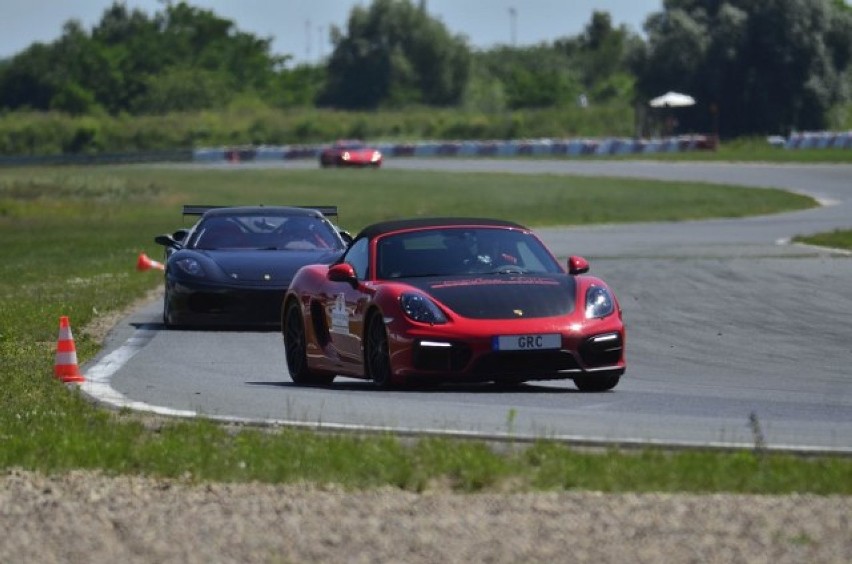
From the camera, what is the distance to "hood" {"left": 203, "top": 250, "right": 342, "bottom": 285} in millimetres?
19641

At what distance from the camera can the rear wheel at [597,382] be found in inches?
512

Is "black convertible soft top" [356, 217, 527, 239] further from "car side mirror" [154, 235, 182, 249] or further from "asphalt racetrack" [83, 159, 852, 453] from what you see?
"car side mirror" [154, 235, 182, 249]

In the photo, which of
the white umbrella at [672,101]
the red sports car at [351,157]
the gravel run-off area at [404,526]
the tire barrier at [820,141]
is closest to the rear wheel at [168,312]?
the gravel run-off area at [404,526]

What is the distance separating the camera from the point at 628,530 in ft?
24.9

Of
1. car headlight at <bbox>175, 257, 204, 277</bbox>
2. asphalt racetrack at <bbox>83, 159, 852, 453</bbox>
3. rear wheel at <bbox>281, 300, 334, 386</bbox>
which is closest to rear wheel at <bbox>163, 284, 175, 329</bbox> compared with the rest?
car headlight at <bbox>175, 257, 204, 277</bbox>

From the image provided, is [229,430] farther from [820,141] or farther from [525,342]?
[820,141]

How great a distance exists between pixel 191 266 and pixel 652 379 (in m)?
7.08

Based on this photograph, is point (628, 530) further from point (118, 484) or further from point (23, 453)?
point (23, 453)

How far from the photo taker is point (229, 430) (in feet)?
35.2

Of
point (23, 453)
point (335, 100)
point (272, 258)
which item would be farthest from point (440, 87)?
point (23, 453)

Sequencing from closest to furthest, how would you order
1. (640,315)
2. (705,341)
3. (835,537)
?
(835,537) → (705,341) → (640,315)

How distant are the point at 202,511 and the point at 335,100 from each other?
14665 centimetres

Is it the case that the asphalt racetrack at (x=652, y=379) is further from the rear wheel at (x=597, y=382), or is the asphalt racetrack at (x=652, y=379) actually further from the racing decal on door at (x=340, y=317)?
the racing decal on door at (x=340, y=317)

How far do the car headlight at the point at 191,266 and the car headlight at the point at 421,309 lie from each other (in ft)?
22.7
